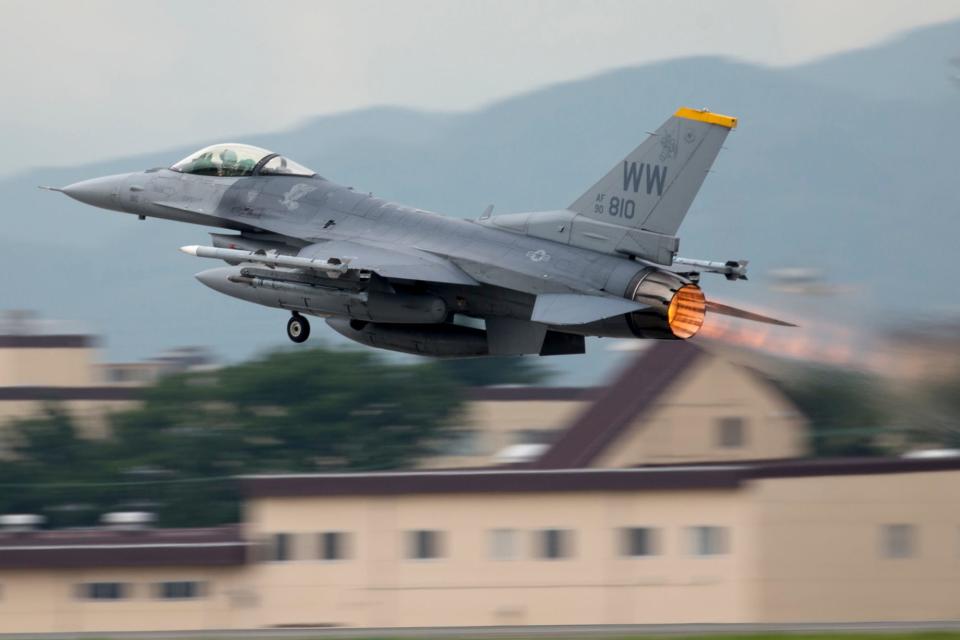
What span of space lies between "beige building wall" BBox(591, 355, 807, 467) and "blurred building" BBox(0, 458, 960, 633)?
4.41m

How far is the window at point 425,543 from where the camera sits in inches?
1256

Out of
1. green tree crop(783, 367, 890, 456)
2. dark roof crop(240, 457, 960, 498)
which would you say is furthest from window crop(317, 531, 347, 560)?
green tree crop(783, 367, 890, 456)

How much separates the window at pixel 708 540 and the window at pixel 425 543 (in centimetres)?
517

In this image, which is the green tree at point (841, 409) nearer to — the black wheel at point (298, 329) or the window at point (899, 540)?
the window at point (899, 540)

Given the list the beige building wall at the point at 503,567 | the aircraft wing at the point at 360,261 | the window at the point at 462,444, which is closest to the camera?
the aircraft wing at the point at 360,261

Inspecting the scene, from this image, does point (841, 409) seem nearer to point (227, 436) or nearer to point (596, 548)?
point (596, 548)

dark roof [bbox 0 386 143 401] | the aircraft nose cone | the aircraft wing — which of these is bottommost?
dark roof [bbox 0 386 143 401]

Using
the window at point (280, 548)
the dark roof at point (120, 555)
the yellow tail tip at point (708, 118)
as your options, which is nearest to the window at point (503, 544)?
the window at point (280, 548)

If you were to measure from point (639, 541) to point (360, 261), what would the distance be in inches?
539

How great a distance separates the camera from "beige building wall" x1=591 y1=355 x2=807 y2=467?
120 feet

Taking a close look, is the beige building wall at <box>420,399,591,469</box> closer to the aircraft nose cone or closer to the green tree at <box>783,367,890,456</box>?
the green tree at <box>783,367,890,456</box>

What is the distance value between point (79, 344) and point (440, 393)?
19.3 meters

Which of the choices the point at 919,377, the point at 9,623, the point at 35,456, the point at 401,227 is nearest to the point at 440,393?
the point at 35,456

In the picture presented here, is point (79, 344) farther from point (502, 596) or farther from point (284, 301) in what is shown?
point (284, 301)
